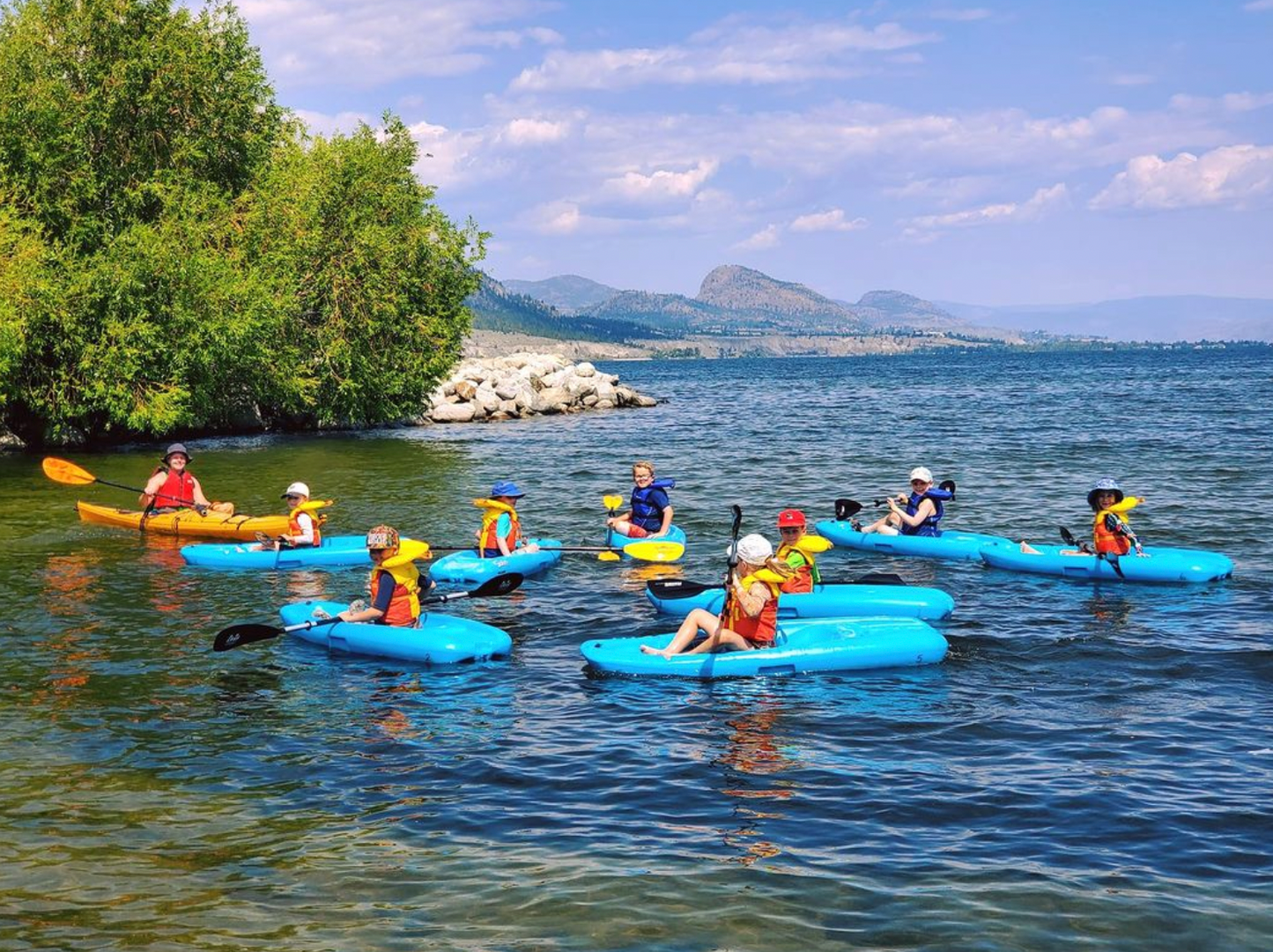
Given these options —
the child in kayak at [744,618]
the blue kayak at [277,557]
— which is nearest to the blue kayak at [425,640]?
the child in kayak at [744,618]

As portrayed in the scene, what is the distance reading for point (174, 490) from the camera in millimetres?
23766

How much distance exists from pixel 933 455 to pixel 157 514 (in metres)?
24.7

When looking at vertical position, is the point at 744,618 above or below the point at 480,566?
above

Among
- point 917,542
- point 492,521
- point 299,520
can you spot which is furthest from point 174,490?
point 917,542

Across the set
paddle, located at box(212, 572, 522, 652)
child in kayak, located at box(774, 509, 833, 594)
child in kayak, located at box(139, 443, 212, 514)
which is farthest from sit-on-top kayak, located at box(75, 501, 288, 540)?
child in kayak, located at box(774, 509, 833, 594)

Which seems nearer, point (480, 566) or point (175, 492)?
point (480, 566)

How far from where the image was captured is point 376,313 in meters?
44.4

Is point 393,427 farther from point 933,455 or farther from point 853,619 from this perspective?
point 853,619

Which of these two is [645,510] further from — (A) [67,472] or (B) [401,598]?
(A) [67,472]

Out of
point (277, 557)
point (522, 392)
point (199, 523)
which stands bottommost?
point (277, 557)

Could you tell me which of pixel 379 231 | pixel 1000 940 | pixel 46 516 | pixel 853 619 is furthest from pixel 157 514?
pixel 379 231

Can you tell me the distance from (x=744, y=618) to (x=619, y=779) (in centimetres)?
365

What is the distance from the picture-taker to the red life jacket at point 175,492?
23.6 m

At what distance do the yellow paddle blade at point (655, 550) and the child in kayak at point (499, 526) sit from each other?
1.77 m
